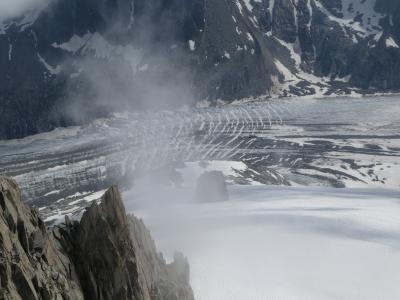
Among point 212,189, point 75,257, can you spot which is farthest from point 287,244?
point 212,189

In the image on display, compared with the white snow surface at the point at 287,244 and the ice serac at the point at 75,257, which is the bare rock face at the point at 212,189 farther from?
the ice serac at the point at 75,257

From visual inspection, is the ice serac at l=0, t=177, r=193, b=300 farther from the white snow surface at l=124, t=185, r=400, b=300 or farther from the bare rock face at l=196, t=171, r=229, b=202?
the bare rock face at l=196, t=171, r=229, b=202

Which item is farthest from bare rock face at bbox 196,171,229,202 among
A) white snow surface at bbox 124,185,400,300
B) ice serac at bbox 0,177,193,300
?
ice serac at bbox 0,177,193,300

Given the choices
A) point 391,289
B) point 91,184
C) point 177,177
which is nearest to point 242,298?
point 391,289

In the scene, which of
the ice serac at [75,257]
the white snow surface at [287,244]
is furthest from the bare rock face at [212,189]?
the ice serac at [75,257]

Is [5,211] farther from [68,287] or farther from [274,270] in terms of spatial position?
[274,270]

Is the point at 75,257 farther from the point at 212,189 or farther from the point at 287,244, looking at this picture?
the point at 212,189
